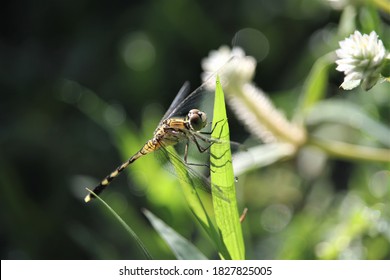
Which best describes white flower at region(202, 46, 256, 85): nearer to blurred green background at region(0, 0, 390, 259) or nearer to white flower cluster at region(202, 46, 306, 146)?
white flower cluster at region(202, 46, 306, 146)

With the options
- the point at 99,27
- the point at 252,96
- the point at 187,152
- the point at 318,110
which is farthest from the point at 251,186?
the point at 99,27

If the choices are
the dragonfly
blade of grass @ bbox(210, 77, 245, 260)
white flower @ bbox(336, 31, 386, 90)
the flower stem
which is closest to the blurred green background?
the flower stem

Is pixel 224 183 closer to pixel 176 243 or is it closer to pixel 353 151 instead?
pixel 176 243

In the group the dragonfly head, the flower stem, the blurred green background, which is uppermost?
the blurred green background

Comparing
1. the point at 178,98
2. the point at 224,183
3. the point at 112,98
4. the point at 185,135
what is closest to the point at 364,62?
the point at 224,183

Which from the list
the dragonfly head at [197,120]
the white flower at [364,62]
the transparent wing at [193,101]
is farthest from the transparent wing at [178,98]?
the white flower at [364,62]

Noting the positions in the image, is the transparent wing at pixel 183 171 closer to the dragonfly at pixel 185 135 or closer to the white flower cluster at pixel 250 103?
the dragonfly at pixel 185 135
